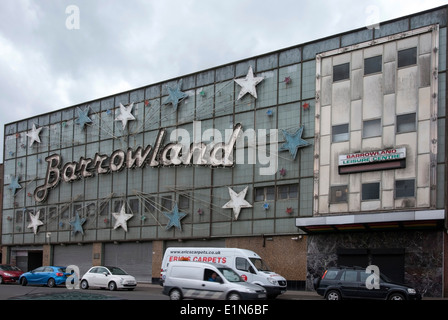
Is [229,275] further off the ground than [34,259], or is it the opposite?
[229,275]

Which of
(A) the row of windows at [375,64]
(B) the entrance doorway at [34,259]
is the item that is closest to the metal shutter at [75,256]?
(B) the entrance doorway at [34,259]

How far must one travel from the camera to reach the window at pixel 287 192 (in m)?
31.9

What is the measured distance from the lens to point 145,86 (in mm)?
40625

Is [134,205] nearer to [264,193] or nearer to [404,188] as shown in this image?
[264,193]

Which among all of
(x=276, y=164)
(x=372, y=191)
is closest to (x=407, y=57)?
(x=372, y=191)

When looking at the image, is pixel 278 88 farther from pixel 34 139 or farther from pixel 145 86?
pixel 34 139

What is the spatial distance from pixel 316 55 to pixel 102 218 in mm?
20509

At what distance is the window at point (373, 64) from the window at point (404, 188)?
6.10 metres

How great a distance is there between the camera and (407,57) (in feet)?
93.5

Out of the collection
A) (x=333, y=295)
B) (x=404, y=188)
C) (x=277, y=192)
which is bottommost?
(x=333, y=295)

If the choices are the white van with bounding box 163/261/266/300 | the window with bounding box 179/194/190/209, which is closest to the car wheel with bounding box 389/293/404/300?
the white van with bounding box 163/261/266/300

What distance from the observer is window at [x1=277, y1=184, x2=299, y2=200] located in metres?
31.9

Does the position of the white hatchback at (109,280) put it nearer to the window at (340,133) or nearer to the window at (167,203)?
the window at (167,203)

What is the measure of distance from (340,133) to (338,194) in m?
3.31
